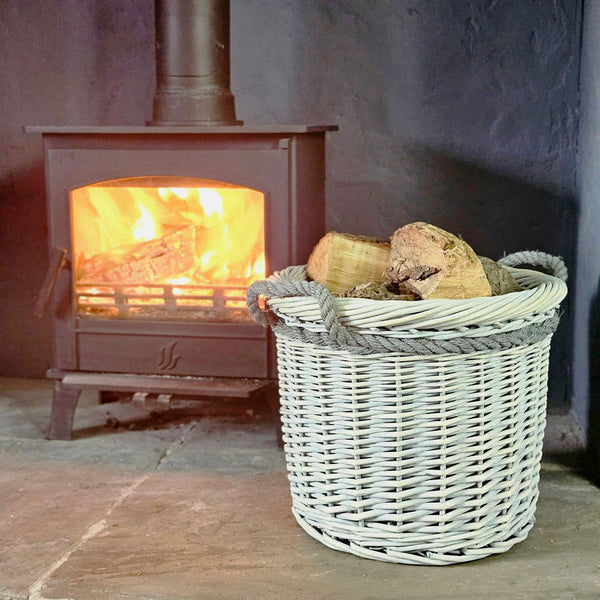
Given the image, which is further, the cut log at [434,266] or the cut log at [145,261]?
the cut log at [145,261]

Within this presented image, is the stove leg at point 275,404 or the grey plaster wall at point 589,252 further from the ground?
the grey plaster wall at point 589,252

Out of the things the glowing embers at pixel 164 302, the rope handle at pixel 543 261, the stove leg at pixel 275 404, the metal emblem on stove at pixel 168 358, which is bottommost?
the stove leg at pixel 275 404

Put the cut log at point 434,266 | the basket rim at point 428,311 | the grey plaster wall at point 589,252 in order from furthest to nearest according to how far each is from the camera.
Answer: the grey plaster wall at point 589,252
the cut log at point 434,266
the basket rim at point 428,311

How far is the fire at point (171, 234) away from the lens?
2189mm

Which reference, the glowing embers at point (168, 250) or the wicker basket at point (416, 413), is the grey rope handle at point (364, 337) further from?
the glowing embers at point (168, 250)

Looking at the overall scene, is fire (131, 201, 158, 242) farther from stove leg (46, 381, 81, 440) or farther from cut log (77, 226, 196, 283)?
stove leg (46, 381, 81, 440)

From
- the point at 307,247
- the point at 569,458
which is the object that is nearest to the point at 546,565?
the point at 569,458

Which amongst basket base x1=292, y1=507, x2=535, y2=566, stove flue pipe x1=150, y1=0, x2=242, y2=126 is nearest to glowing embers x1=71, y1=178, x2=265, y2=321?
stove flue pipe x1=150, y1=0, x2=242, y2=126

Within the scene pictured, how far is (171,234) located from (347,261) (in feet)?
2.03

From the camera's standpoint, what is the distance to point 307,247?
2.15 m

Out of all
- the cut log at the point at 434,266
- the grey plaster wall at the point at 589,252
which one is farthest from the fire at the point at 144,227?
the grey plaster wall at the point at 589,252

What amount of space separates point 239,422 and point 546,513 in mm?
914

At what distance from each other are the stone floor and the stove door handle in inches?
14.2

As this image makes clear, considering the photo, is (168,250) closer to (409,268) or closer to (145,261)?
(145,261)
